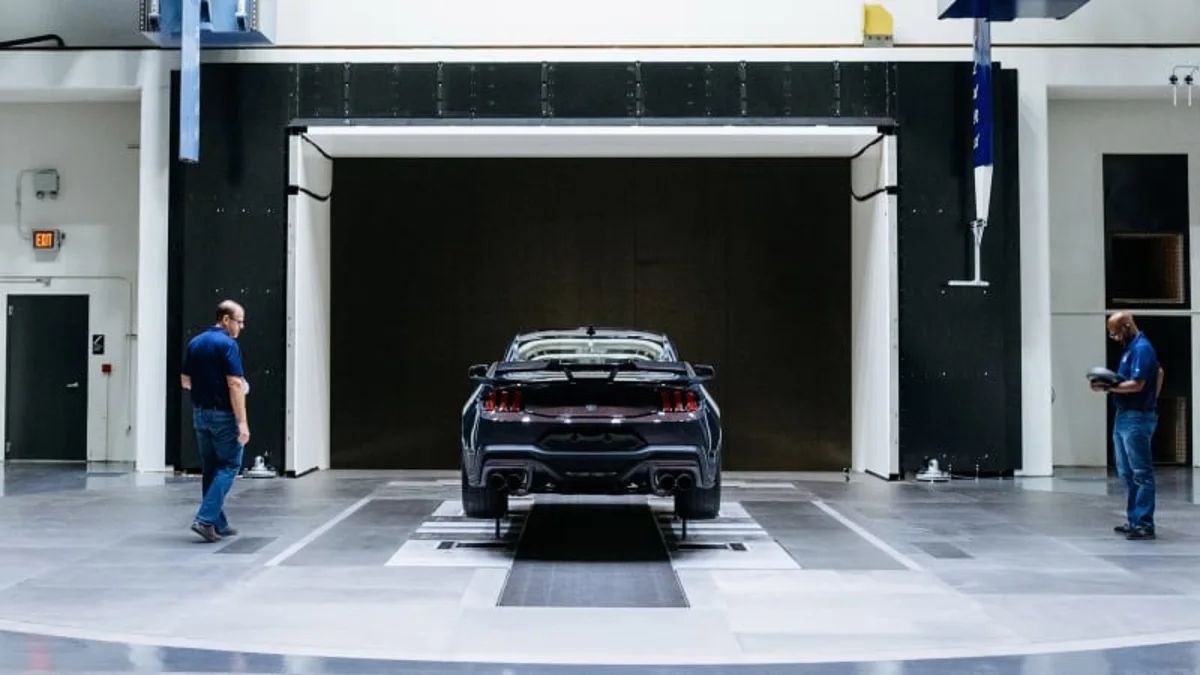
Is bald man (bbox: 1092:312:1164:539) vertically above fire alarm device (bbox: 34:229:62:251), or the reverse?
fire alarm device (bbox: 34:229:62:251)

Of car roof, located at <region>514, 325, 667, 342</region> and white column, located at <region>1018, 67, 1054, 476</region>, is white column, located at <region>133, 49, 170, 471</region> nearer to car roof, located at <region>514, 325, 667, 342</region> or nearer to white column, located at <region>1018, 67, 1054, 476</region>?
car roof, located at <region>514, 325, 667, 342</region>

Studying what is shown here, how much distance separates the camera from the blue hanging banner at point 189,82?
13.4 meters

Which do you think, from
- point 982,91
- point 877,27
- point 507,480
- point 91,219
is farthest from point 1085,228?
point 91,219

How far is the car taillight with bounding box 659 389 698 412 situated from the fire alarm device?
1193 centimetres

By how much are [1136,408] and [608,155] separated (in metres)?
8.53

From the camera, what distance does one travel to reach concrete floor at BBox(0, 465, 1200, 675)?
5402 mm

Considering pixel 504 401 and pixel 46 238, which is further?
pixel 46 238

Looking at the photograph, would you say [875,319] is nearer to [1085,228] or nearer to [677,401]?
[1085,228]

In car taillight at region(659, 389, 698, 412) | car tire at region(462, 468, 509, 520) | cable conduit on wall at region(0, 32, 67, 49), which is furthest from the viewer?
cable conduit on wall at region(0, 32, 67, 49)

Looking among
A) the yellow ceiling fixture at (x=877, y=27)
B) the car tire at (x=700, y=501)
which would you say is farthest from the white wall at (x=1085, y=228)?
the car tire at (x=700, y=501)

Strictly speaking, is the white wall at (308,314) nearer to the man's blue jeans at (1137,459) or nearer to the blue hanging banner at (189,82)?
the blue hanging banner at (189,82)

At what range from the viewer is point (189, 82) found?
44.4 ft

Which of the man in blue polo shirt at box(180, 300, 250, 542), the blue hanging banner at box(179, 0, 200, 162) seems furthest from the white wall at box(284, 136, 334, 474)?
the man in blue polo shirt at box(180, 300, 250, 542)

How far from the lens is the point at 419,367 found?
16.3 m
